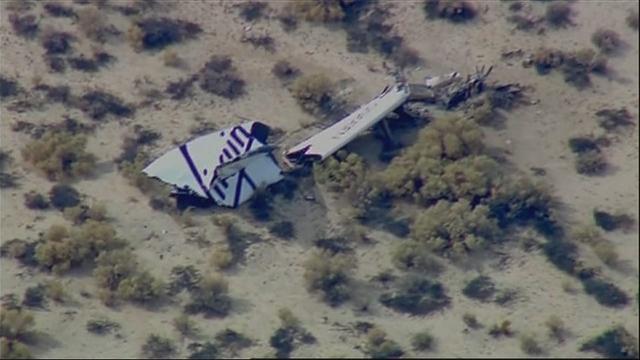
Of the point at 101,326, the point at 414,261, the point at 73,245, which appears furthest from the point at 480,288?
the point at 73,245

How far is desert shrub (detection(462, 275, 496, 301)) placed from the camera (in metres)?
51.8

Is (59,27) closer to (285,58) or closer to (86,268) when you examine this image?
(285,58)

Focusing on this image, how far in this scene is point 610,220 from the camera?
54.0m

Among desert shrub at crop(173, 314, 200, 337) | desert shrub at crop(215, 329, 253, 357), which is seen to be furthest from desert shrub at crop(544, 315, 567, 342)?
desert shrub at crop(173, 314, 200, 337)

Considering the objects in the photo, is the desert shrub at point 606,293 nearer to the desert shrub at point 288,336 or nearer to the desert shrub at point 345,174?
the desert shrub at point 345,174

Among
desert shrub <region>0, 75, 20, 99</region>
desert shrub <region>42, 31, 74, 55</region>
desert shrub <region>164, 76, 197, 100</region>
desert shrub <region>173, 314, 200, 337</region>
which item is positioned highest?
desert shrub <region>42, 31, 74, 55</region>

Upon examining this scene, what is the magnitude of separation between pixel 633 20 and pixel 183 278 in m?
24.9

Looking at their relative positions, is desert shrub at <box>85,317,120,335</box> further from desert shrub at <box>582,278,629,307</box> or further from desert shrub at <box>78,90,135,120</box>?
desert shrub at <box>582,278,629,307</box>

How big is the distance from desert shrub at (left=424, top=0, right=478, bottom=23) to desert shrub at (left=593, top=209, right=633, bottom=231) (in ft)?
49.9

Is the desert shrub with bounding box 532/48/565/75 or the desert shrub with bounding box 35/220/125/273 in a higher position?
the desert shrub with bounding box 532/48/565/75

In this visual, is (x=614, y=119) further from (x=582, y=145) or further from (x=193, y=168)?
(x=193, y=168)

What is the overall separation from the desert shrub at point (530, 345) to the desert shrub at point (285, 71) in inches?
801

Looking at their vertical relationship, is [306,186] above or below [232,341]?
above

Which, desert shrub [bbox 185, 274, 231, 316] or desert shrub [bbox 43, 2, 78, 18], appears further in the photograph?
desert shrub [bbox 43, 2, 78, 18]
